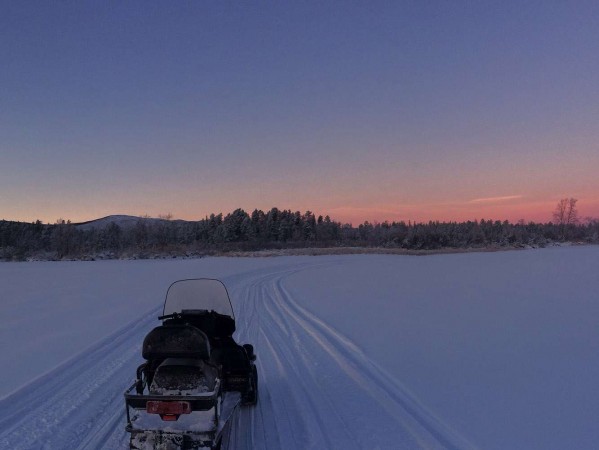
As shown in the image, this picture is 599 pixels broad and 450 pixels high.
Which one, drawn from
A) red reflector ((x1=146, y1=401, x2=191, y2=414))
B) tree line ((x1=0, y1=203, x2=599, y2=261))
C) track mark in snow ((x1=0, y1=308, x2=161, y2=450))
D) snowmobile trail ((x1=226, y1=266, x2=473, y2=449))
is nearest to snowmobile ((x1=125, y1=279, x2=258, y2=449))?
red reflector ((x1=146, y1=401, x2=191, y2=414))

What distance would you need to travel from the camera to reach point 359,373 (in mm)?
7066

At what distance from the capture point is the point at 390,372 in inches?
279

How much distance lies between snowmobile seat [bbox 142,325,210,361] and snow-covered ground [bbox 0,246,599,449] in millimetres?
1061

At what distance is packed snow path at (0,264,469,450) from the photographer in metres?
4.61

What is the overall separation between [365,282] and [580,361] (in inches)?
626

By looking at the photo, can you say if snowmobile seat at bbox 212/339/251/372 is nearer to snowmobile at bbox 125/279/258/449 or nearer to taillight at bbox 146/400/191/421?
snowmobile at bbox 125/279/258/449

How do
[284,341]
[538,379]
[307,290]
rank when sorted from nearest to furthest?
[538,379], [284,341], [307,290]

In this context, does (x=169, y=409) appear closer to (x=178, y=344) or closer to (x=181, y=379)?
(x=181, y=379)

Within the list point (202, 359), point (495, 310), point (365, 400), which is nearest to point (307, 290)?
point (495, 310)

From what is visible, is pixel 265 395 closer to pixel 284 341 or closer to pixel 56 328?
pixel 284 341

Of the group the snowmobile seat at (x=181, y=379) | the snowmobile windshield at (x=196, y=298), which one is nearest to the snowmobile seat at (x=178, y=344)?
the snowmobile seat at (x=181, y=379)

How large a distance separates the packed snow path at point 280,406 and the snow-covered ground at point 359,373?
0.9 inches

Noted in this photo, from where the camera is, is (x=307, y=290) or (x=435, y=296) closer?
(x=435, y=296)

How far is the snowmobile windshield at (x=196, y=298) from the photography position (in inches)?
244
